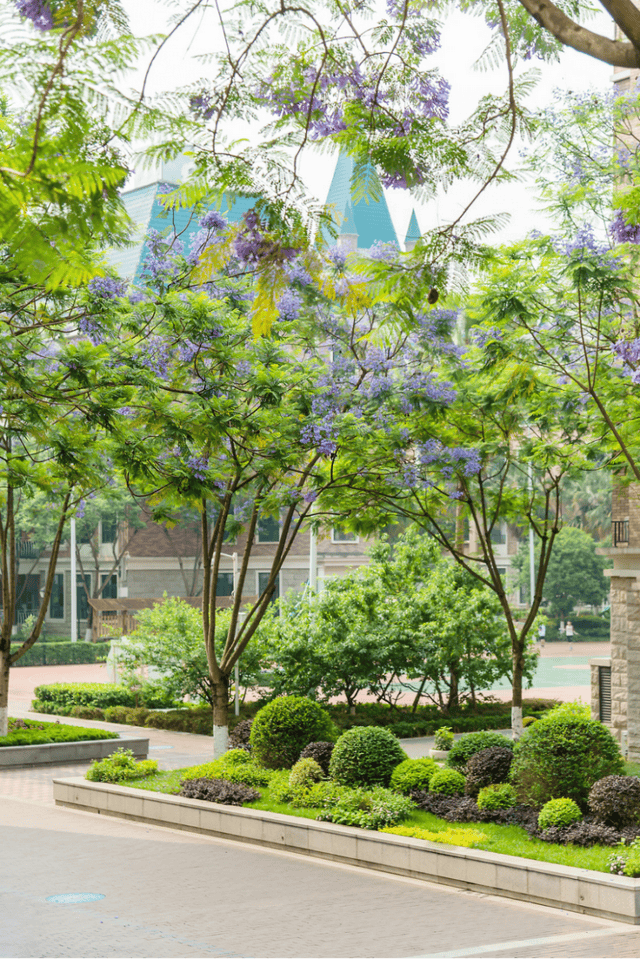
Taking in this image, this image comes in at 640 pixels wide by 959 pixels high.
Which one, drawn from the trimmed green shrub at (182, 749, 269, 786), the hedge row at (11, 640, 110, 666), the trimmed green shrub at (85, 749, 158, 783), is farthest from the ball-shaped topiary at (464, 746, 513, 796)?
the hedge row at (11, 640, 110, 666)

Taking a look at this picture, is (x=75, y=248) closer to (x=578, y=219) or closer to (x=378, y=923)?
(x=378, y=923)

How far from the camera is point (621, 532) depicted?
57.5 ft

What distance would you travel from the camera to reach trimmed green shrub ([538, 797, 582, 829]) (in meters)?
10.2

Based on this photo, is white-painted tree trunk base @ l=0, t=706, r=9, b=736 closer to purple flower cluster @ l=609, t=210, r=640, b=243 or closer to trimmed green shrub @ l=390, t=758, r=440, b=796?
trimmed green shrub @ l=390, t=758, r=440, b=796

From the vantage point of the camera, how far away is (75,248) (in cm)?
381

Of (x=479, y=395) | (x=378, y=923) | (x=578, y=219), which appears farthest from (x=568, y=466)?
(x=378, y=923)

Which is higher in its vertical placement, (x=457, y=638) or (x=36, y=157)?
(x=36, y=157)

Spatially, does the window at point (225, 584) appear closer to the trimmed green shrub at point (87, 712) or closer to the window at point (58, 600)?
the window at point (58, 600)

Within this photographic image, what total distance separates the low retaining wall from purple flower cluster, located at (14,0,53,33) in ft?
24.3

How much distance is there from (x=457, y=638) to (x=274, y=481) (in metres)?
9.23

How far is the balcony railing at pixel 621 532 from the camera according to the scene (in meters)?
17.5

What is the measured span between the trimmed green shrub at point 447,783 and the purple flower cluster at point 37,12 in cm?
913

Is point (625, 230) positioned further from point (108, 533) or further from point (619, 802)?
point (108, 533)

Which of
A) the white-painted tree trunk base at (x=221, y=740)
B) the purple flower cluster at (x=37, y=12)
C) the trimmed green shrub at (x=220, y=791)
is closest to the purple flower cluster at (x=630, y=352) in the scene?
the trimmed green shrub at (x=220, y=791)
